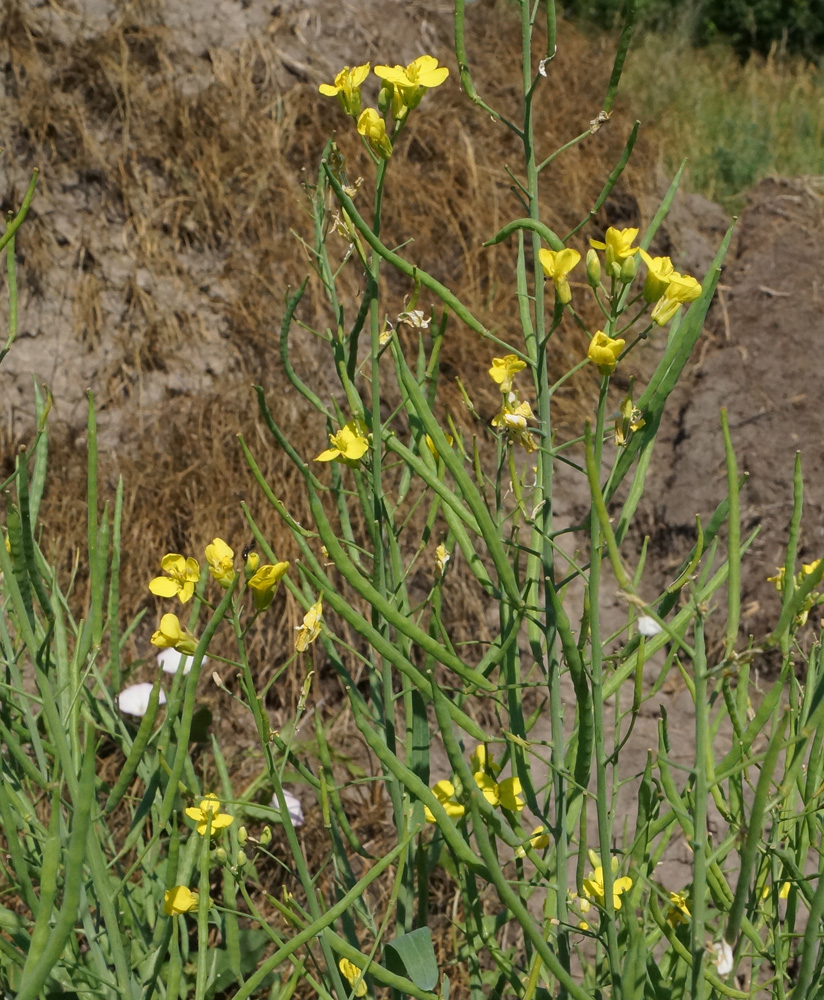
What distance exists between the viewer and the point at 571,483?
3051mm

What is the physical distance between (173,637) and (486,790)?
0.39 metres

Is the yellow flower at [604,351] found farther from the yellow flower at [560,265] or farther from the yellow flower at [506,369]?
the yellow flower at [506,369]

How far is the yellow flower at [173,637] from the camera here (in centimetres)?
95

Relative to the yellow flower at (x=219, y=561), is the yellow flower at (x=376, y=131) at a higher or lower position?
higher

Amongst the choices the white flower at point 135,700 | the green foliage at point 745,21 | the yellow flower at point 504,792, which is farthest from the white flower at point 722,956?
the green foliage at point 745,21

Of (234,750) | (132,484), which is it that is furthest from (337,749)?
(132,484)

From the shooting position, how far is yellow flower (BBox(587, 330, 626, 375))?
80 centimetres

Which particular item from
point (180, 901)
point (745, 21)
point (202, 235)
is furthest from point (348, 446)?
point (745, 21)

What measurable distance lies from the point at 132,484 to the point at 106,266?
0.84 metres

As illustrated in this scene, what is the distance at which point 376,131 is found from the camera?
3.37 ft

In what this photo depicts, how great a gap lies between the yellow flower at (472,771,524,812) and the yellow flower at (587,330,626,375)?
45 centimetres

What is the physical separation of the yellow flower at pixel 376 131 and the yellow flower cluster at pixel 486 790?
2.15 feet

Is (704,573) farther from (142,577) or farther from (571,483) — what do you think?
(571,483)

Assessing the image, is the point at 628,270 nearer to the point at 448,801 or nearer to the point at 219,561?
the point at 219,561
